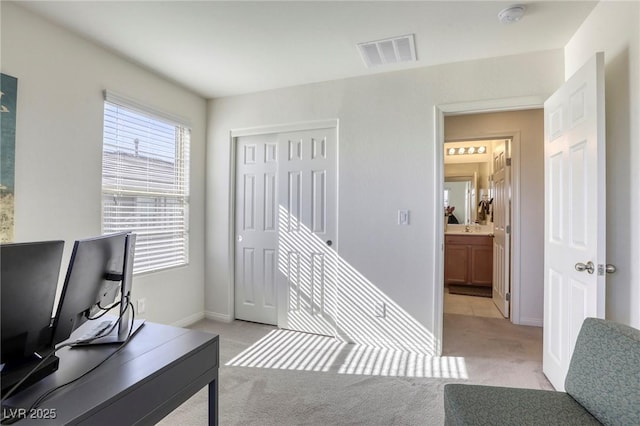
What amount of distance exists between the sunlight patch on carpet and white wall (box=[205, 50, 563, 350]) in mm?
328

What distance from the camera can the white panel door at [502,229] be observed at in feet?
11.6

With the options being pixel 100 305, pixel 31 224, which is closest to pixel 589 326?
pixel 100 305

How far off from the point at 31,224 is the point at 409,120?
2890mm

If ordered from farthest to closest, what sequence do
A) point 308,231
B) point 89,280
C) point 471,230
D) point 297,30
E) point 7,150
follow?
point 471,230
point 308,231
point 297,30
point 7,150
point 89,280

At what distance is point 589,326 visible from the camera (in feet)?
4.17

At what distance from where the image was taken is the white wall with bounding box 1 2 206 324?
1905 millimetres

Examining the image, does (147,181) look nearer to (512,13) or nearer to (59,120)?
(59,120)

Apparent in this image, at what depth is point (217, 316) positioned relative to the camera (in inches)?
135

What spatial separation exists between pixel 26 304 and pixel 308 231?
236cm

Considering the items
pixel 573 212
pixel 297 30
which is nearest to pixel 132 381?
pixel 297 30

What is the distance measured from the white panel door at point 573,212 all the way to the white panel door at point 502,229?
1.40 metres

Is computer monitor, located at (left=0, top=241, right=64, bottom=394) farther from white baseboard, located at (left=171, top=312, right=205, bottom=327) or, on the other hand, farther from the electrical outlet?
white baseboard, located at (left=171, top=312, right=205, bottom=327)

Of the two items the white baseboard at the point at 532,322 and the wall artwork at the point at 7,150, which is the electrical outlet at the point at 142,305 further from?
the white baseboard at the point at 532,322

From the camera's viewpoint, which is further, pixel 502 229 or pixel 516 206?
pixel 502 229
